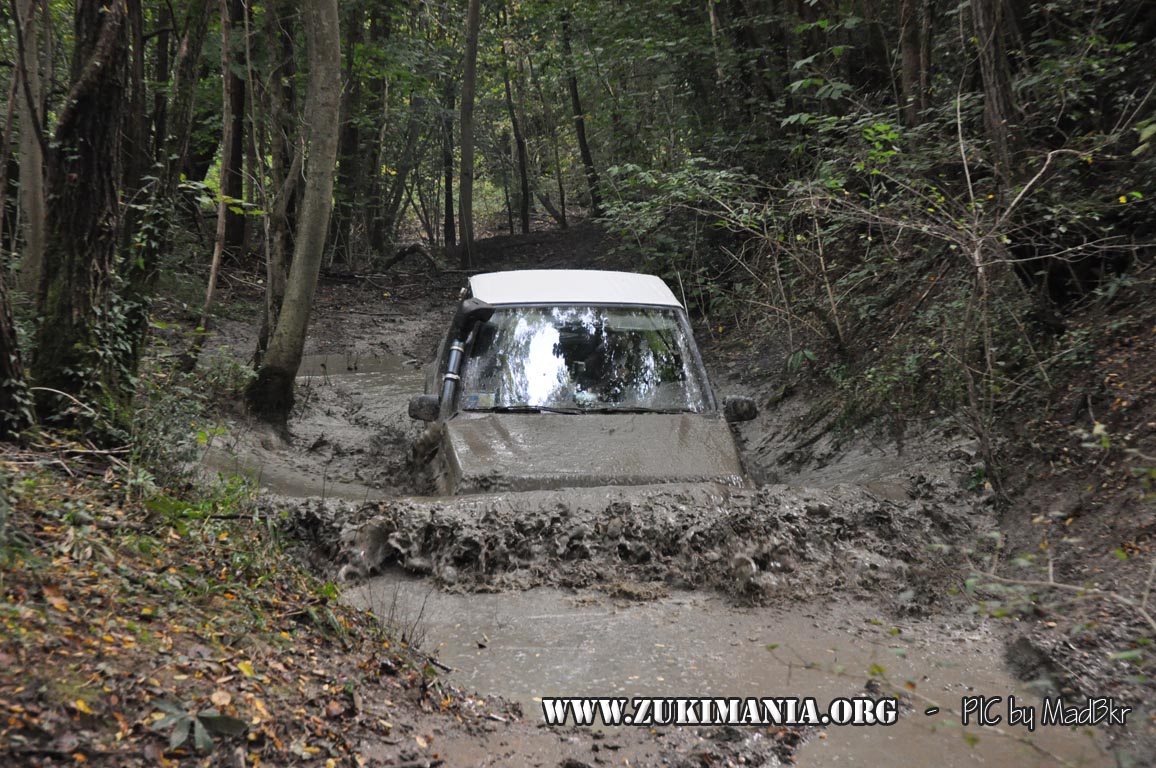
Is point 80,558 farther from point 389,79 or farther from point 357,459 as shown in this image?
point 389,79

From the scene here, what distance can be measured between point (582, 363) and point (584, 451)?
0.98m

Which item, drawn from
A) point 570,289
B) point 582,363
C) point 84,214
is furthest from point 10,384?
point 570,289

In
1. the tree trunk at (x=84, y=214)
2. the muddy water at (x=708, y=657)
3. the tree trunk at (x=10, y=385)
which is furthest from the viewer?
the tree trunk at (x=84, y=214)

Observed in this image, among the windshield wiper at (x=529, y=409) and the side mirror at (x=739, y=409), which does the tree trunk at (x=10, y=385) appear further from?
the side mirror at (x=739, y=409)

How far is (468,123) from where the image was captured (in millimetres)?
22109

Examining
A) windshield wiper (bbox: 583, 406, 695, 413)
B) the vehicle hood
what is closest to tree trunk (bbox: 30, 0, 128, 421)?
the vehicle hood

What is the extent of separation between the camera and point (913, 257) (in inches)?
371

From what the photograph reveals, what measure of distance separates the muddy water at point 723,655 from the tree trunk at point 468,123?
18.8 meters

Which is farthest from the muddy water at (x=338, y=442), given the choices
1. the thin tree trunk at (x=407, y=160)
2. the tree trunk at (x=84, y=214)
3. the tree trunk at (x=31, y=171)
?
the thin tree trunk at (x=407, y=160)

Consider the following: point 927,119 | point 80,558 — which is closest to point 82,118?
point 80,558

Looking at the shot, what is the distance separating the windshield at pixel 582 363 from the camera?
5982 millimetres

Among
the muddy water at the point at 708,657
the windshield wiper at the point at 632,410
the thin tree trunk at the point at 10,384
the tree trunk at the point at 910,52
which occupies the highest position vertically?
the tree trunk at the point at 910,52

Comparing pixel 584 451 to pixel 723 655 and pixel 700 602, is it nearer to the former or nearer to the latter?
pixel 700 602

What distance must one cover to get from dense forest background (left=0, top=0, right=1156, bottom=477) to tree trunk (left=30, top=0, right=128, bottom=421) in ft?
0.04
